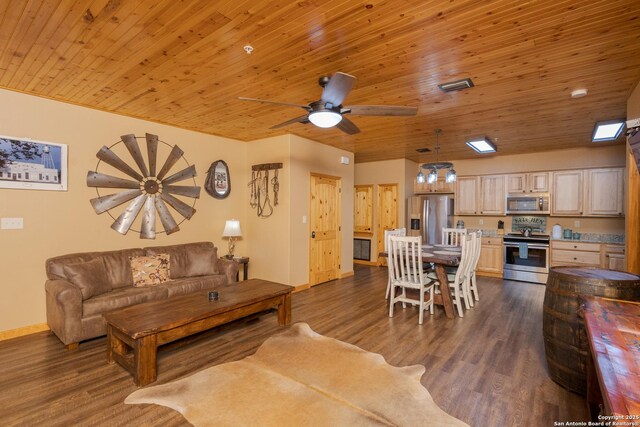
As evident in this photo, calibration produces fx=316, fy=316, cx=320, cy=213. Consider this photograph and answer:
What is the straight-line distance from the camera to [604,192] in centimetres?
567

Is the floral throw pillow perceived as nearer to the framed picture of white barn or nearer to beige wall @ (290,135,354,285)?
the framed picture of white barn

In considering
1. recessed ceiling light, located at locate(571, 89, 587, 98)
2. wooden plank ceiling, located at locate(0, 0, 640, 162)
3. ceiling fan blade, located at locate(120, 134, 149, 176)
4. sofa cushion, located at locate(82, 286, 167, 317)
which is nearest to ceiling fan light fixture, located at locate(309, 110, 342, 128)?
wooden plank ceiling, located at locate(0, 0, 640, 162)

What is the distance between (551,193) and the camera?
616 centimetres

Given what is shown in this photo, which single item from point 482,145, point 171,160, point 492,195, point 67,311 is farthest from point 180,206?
point 492,195

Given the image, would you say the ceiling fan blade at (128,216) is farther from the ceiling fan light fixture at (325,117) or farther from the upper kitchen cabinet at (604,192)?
the upper kitchen cabinet at (604,192)

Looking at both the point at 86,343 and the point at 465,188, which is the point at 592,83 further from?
the point at 86,343

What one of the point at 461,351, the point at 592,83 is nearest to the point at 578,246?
the point at 592,83

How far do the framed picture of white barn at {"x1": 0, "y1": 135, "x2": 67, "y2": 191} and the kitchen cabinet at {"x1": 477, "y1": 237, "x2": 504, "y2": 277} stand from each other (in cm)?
716

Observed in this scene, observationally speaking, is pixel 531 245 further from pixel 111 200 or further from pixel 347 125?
pixel 111 200

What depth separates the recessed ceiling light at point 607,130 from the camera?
4273 mm

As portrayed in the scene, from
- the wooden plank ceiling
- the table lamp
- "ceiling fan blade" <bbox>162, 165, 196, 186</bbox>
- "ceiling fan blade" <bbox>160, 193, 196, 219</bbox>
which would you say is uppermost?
the wooden plank ceiling

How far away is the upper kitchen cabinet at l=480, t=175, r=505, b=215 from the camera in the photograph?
21.9ft

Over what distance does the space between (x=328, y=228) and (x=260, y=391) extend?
3.96 meters

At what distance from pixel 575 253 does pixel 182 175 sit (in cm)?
688
